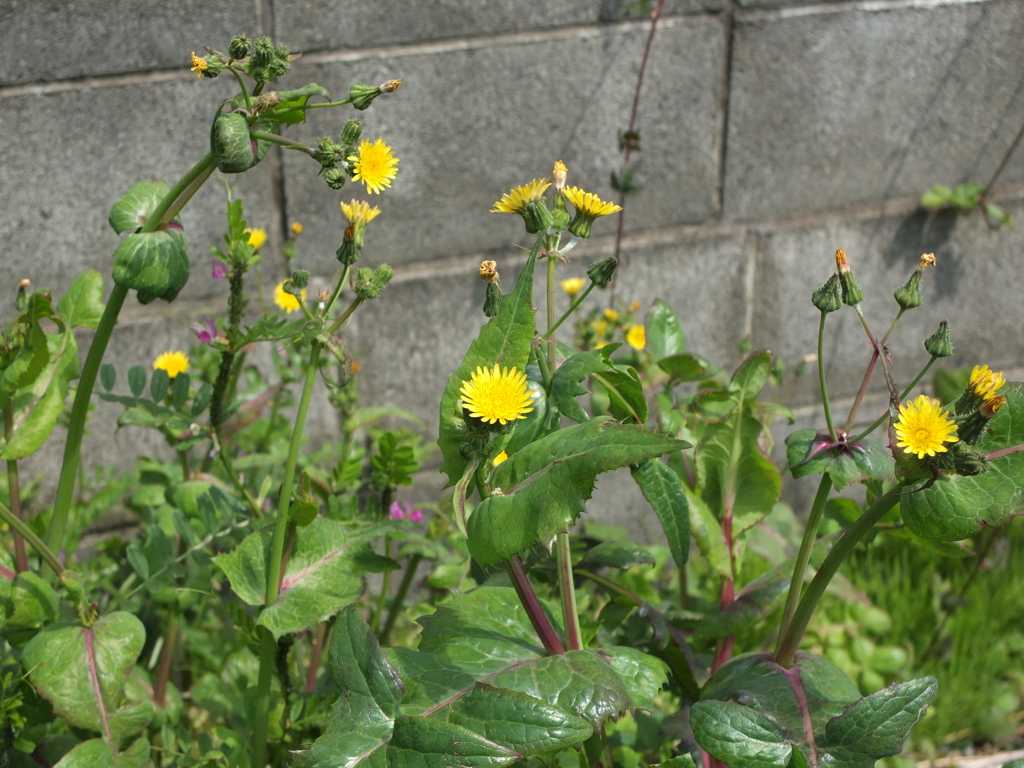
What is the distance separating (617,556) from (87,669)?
27.3 inches

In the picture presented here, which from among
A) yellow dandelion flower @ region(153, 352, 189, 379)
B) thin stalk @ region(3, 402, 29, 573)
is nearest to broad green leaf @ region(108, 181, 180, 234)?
thin stalk @ region(3, 402, 29, 573)

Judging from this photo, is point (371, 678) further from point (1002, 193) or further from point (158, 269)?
point (1002, 193)

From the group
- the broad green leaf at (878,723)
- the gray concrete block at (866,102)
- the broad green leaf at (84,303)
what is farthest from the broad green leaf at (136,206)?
the gray concrete block at (866,102)

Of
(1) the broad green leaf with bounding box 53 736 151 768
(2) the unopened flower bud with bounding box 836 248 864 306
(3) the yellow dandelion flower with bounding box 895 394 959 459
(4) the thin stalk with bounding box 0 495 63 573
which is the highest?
(2) the unopened flower bud with bounding box 836 248 864 306

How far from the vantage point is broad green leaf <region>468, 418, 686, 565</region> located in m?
0.82

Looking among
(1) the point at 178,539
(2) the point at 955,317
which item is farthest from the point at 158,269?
(2) the point at 955,317

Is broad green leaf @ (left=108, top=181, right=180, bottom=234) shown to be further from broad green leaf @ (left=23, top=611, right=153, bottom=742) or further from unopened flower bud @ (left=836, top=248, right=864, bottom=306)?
unopened flower bud @ (left=836, top=248, right=864, bottom=306)

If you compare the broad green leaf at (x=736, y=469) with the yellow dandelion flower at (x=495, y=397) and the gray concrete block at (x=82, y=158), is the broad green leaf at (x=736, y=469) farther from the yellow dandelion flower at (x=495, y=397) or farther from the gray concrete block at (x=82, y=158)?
the gray concrete block at (x=82, y=158)

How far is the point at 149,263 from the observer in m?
1.05

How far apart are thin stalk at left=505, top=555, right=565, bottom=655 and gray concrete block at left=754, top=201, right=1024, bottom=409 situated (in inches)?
62.1

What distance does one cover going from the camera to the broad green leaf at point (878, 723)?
938 millimetres

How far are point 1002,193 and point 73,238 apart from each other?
2319 millimetres

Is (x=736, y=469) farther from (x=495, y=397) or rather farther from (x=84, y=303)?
(x=84, y=303)

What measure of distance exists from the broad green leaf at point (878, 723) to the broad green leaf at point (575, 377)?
413 mm
